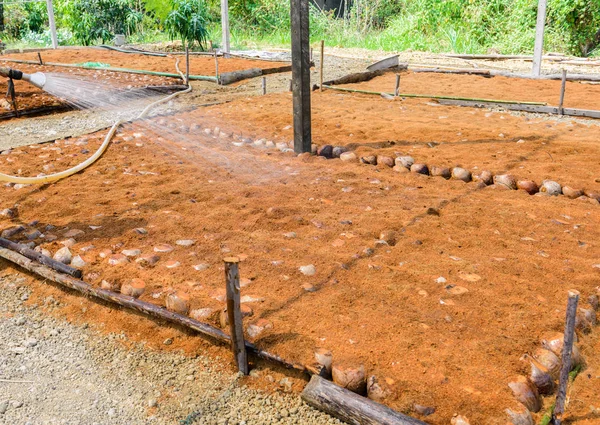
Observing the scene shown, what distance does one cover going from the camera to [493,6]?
16609 millimetres

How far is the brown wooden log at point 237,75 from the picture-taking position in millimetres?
10953

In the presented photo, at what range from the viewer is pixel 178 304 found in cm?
303

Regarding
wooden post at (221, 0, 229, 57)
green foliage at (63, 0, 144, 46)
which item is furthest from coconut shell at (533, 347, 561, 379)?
green foliage at (63, 0, 144, 46)

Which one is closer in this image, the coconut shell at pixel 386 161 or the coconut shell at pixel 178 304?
the coconut shell at pixel 178 304

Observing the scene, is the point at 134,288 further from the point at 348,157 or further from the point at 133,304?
the point at 348,157

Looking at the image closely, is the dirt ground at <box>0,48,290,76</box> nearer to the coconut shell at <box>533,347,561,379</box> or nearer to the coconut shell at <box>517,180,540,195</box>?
the coconut shell at <box>517,180,540,195</box>

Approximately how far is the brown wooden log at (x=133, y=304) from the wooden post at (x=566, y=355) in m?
0.99

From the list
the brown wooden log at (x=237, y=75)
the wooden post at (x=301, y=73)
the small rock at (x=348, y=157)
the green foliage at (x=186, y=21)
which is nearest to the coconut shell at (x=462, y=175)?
the small rock at (x=348, y=157)

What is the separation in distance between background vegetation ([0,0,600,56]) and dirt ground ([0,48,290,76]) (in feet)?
6.38

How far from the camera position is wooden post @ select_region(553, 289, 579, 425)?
7.22ft

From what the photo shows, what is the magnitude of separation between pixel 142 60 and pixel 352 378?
1318 cm

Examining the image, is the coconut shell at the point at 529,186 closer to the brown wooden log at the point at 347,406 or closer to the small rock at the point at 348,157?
the small rock at the point at 348,157

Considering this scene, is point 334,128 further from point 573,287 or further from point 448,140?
point 573,287

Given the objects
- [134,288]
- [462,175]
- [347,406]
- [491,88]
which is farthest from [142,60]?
[347,406]
